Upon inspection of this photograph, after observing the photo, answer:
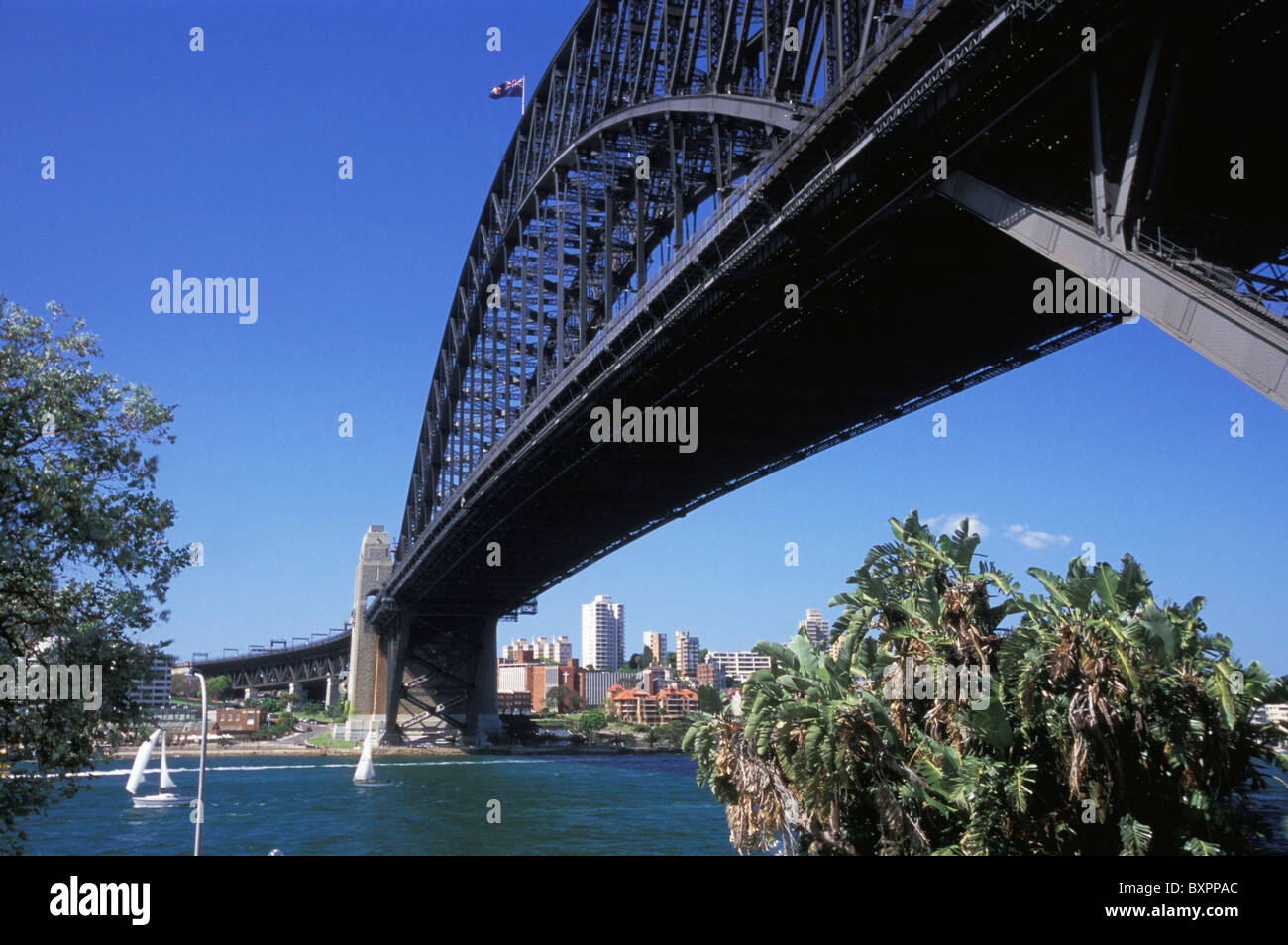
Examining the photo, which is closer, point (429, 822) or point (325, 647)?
point (429, 822)

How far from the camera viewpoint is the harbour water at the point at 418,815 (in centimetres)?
4125

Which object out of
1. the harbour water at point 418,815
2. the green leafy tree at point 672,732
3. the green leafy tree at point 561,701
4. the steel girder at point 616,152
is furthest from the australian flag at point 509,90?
the green leafy tree at point 561,701

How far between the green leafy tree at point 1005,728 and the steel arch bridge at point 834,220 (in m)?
4.19

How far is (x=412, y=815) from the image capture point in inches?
2056

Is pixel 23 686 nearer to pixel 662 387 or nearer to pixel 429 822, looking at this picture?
pixel 662 387

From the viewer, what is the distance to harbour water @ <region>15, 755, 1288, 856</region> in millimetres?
41250

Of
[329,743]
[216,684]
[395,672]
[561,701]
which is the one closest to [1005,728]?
[395,672]

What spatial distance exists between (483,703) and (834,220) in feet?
272

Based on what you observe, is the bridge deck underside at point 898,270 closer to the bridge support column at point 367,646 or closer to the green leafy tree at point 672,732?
the bridge support column at point 367,646

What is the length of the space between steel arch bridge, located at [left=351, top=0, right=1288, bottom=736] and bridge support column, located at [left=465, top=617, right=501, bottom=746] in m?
31.0

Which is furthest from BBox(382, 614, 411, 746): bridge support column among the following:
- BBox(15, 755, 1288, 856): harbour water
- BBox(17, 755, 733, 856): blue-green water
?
BBox(15, 755, 1288, 856): harbour water
